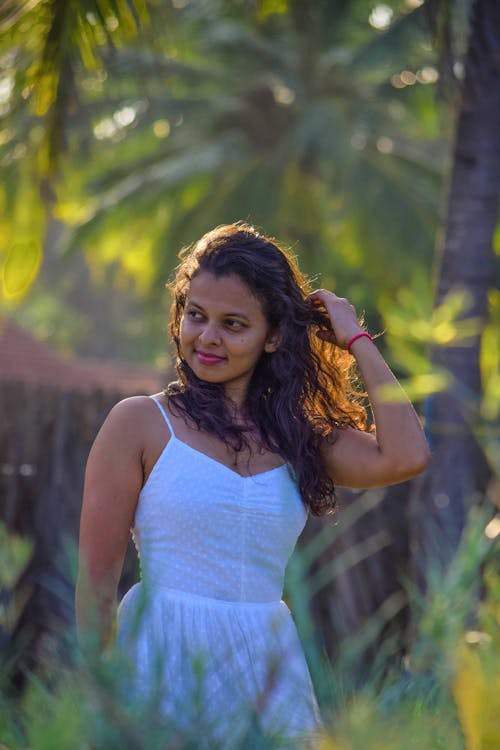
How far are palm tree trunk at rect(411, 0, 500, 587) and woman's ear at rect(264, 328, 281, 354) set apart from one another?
257 cm

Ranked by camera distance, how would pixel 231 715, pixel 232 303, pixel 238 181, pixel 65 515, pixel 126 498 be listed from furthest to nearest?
pixel 238 181
pixel 65 515
pixel 232 303
pixel 126 498
pixel 231 715

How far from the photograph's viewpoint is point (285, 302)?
2.42 m

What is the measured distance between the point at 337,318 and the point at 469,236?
2.68 metres

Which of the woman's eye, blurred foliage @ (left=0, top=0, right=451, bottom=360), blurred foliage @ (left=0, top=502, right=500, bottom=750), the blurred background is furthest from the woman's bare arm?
blurred foliage @ (left=0, top=0, right=451, bottom=360)

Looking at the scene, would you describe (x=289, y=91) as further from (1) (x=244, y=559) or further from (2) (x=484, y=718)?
(2) (x=484, y=718)

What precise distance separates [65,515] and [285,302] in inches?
132

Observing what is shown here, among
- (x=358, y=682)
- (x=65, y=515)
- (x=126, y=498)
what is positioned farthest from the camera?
(x=65, y=515)

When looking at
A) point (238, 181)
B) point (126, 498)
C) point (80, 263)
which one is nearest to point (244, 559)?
point (126, 498)

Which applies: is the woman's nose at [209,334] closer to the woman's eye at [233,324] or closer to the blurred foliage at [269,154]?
the woman's eye at [233,324]

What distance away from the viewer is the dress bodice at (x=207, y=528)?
217cm

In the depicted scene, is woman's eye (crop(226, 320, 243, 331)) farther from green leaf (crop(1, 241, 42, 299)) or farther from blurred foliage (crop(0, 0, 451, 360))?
blurred foliage (crop(0, 0, 451, 360))

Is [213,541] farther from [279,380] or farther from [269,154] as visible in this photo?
[269,154]

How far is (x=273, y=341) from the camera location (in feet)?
8.04

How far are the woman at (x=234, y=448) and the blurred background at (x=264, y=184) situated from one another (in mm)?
342
